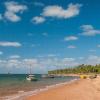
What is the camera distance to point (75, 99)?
28.8 meters

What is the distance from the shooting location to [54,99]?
97.3 ft

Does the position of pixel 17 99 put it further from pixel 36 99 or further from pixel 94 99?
pixel 94 99

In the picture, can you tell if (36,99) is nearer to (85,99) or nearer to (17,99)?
(17,99)

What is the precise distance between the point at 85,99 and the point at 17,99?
7746 millimetres

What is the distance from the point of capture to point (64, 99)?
2906cm

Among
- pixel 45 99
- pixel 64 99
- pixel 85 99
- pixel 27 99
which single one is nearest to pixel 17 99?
pixel 27 99

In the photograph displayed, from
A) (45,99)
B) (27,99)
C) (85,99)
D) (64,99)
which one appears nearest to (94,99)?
(85,99)

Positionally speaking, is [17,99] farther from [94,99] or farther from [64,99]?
[94,99]

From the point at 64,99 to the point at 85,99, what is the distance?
237 centimetres

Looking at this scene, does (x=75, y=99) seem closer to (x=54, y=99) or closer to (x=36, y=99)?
(x=54, y=99)

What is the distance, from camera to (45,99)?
2991cm

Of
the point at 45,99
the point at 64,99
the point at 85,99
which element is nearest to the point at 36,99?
the point at 45,99

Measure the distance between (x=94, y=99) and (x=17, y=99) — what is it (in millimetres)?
8710

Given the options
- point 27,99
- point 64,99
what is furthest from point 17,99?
point 64,99
